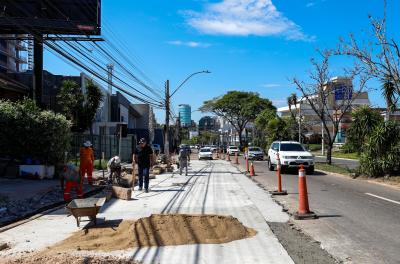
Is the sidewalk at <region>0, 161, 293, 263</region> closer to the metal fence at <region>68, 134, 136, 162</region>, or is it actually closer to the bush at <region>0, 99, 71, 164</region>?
the bush at <region>0, 99, 71, 164</region>

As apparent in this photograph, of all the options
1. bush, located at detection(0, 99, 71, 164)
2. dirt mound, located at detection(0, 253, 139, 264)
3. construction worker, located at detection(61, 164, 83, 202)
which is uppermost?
bush, located at detection(0, 99, 71, 164)

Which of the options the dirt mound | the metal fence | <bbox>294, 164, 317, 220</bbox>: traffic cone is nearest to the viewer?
the dirt mound

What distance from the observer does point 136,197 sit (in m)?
14.6

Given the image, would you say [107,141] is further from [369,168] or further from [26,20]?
[369,168]

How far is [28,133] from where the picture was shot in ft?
67.5

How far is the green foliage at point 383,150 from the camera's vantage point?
2069 cm

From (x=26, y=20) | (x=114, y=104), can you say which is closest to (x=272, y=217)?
(x=26, y=20)

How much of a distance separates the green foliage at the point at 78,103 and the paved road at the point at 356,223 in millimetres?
24445

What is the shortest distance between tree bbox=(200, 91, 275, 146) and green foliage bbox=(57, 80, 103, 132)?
49.6 m

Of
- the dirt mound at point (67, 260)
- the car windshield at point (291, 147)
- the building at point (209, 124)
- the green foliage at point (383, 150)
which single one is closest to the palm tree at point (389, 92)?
the green foliage at point (383, 150)

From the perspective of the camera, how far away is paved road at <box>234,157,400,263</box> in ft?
24.4

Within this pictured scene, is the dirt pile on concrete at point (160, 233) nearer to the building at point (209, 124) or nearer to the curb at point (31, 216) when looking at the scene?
the curb at point (31, 216)

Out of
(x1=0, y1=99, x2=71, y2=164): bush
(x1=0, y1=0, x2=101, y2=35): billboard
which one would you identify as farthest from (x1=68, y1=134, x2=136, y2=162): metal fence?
(x1=0, y1=0, x2=101, y2=35): billboard

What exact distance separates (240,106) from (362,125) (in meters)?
62.9
